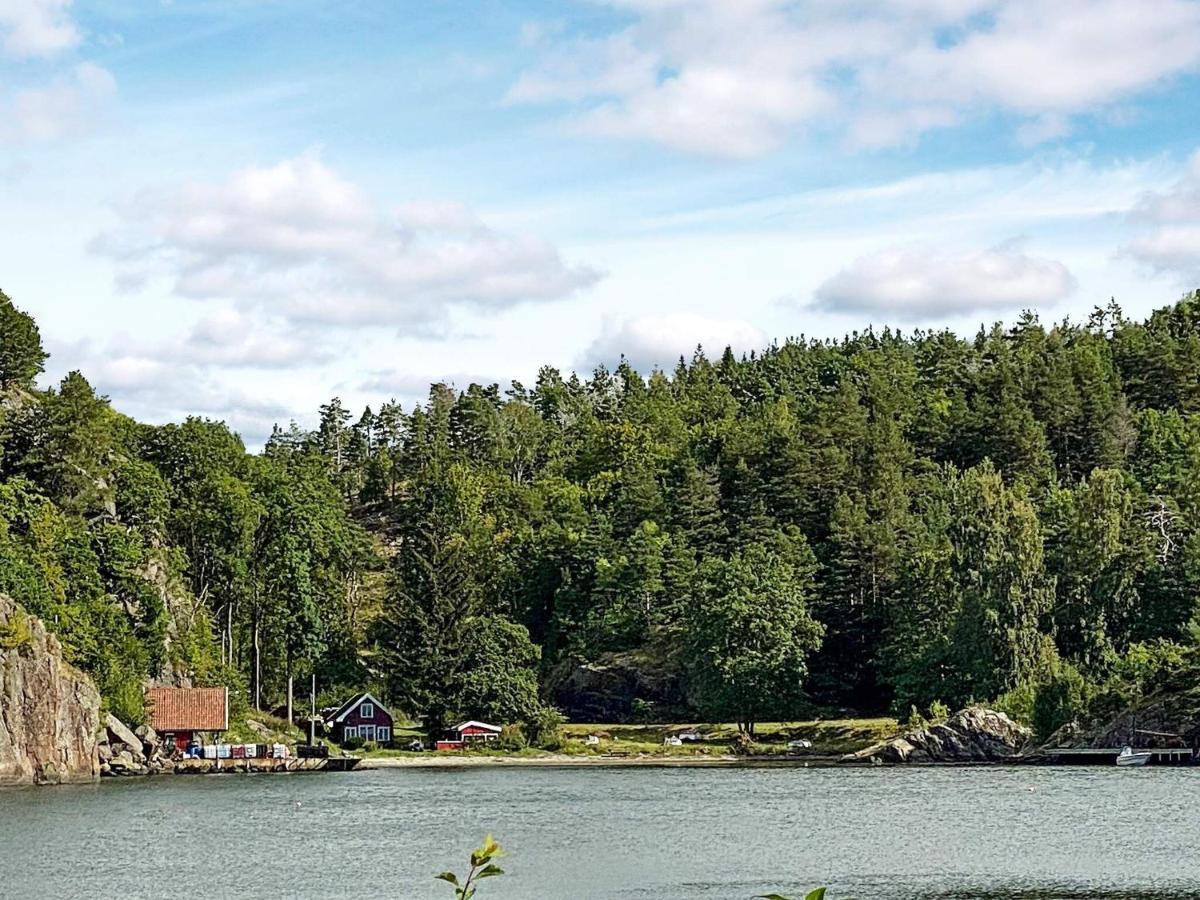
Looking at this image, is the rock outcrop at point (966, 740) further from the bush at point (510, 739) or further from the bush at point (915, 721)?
the bush at point (510, 739)

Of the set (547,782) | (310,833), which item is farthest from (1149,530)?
(310,833)

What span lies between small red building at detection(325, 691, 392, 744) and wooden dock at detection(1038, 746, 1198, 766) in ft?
163

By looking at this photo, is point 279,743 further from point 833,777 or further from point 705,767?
point 833,777

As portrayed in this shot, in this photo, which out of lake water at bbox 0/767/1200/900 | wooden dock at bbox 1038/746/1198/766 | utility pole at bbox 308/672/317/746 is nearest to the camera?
lake water at bbox 0/767/1200/900

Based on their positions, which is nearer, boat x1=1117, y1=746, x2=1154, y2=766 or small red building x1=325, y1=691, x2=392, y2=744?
boat x1=1117, y1=746, x2=1154, y2=766

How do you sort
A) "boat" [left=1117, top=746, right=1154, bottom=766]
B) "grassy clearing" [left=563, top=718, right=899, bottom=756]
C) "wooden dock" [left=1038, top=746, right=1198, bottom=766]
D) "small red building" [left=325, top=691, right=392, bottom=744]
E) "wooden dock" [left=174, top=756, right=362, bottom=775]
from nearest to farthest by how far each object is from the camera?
"boat" [left=1117, top=746, right=1154, bottom=766]
"wooden dock" [left=1038, top=746, right=1198, bottom=766]
"wooden dock" [left=174, top=756, right=362, bottom=775]
"grassy clearing" [left=563, top=718, right=899, bottom=756]
"small red building" [left=325, top=691, right=392, bottom=744]

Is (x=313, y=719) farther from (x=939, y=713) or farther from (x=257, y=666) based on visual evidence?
(x=939, y=713)

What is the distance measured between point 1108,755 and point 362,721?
55.7 m

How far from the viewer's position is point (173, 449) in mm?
125938

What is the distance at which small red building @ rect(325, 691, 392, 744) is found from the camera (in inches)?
4727

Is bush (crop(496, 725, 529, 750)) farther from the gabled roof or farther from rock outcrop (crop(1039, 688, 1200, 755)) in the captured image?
rock outcrop (crop(1039, 688, 1200, 755))

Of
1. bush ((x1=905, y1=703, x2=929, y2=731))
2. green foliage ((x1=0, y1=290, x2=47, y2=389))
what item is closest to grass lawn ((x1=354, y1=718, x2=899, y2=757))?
bush ((x1=905, y1=703, x2=929, y2=731))

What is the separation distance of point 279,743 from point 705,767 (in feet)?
108

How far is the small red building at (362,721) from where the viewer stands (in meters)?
120
